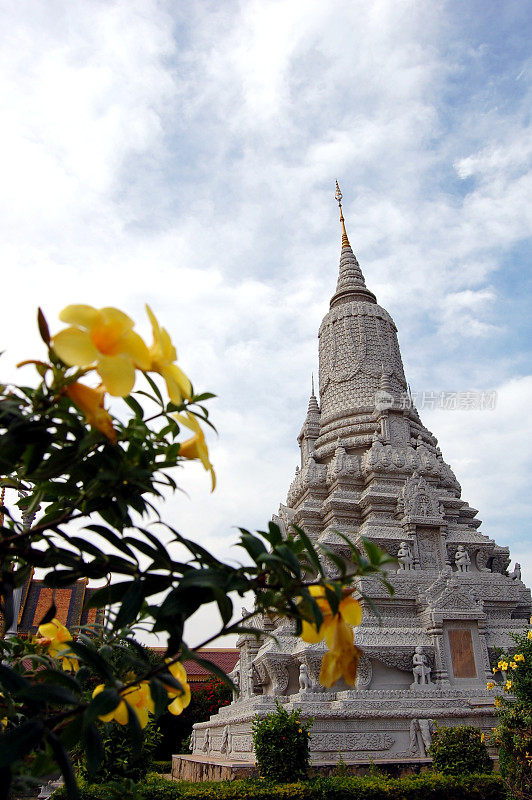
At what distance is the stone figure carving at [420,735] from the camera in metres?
11.0

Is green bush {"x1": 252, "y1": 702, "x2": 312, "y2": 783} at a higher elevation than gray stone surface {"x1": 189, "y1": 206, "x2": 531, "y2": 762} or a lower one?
lower

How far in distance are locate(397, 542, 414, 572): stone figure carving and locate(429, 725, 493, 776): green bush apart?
513 cm

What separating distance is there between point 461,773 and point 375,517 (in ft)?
24.2

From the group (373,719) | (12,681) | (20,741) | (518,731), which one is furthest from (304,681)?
(20,741)

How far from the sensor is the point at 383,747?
431 inches

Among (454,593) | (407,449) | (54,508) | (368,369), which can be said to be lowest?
(54,508)

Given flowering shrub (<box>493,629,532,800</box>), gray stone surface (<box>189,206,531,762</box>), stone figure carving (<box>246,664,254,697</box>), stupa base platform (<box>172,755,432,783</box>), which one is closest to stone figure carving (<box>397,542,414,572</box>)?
gray stone surface (<box>189,206,531,762</box>)

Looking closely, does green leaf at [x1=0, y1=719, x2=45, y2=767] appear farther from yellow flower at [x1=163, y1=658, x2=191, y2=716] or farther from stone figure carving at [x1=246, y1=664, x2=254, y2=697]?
stone figure carving at [x1=246, y1=664, x2=254, y2=697]

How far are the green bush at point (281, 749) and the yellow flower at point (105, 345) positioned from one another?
28.2 ft

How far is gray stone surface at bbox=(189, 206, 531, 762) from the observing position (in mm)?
11469

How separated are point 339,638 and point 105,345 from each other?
0.82 meters

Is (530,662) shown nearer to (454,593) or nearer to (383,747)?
(383,747)

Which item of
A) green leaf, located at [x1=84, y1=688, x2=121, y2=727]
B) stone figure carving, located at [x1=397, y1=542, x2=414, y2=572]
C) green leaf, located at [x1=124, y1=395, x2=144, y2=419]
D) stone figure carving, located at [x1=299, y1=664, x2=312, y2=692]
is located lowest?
green leaf, located at [x1=84, y1=688, x2=121, y2=727]

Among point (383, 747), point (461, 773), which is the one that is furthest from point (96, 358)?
point (383, 747)
